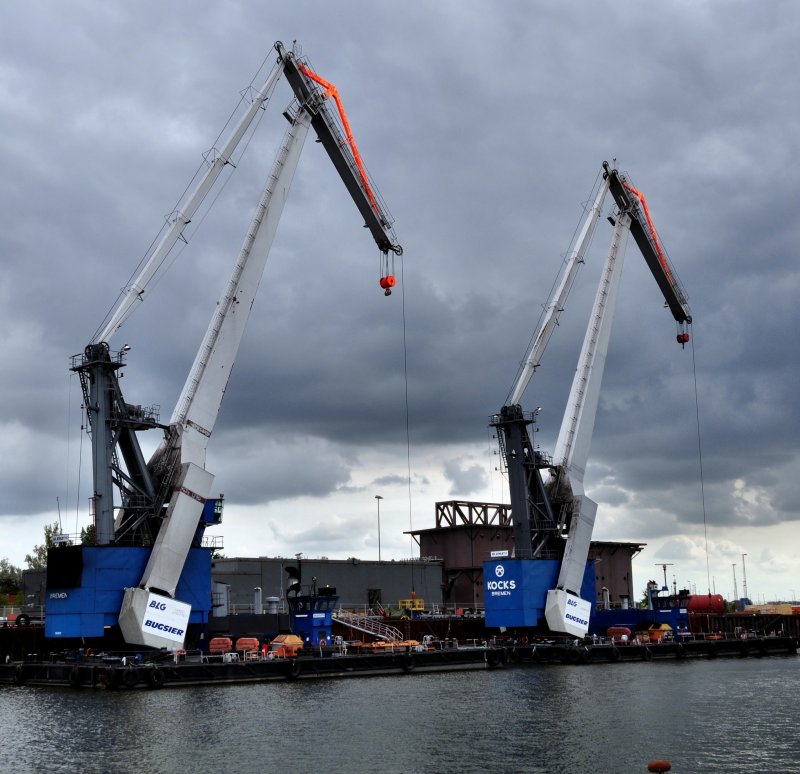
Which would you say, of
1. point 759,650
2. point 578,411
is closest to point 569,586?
point 578,411

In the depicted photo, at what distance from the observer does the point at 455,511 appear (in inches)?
3366

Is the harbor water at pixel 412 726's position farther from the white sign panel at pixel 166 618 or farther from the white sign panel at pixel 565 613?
the white sign panel at pixel 565 613

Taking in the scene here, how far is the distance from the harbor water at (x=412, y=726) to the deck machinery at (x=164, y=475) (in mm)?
4803

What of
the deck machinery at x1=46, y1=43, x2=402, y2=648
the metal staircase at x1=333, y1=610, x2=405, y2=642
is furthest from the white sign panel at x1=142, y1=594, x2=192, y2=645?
the metal staircase at x1=333, y1=610, x2=405, y2=642

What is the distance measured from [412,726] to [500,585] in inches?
1106

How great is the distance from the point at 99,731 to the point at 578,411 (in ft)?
128

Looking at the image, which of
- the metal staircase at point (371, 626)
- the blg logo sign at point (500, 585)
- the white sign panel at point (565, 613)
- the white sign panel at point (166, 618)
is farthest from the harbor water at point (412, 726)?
the metal staircase at point (371, 626)

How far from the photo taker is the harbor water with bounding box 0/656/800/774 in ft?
92.5

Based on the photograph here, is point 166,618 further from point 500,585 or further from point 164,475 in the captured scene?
point 500,585

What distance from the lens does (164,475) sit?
167 feet

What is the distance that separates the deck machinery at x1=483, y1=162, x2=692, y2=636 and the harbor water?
11.9 meters

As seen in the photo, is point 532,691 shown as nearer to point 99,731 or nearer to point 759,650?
point 99,731

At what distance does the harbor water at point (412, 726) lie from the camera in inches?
1110

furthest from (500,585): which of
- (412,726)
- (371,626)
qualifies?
(412,726)
